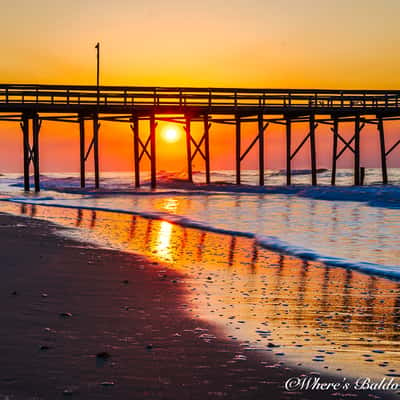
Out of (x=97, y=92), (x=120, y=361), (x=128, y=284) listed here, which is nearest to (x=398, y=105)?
(x=97, y=92)

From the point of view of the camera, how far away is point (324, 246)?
10.4 m

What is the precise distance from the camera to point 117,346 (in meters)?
4.37

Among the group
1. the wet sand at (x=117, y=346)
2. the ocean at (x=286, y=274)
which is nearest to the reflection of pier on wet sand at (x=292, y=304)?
the ocean at (x=286, y=274)

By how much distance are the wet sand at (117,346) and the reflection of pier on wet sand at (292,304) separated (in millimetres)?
191

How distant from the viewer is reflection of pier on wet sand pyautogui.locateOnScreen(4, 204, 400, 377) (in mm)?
4340

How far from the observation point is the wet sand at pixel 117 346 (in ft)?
11.8

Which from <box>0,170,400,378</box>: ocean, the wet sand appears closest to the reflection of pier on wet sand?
<box>0,170,400,378</box>: ocean

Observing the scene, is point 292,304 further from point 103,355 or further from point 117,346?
point 103,355

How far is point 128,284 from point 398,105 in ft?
95.3

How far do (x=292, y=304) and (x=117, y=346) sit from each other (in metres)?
2.00

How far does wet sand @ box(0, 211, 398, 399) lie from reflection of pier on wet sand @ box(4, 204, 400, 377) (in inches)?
7.5

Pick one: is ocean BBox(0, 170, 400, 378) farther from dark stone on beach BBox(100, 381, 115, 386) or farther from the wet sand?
dark stone on beach BBox(100, 381, 115, 386)

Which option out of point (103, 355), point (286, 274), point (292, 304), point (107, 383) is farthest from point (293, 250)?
point (107, 383)

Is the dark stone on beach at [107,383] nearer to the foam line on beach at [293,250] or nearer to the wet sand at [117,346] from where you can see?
the wet sand at [117,346]
